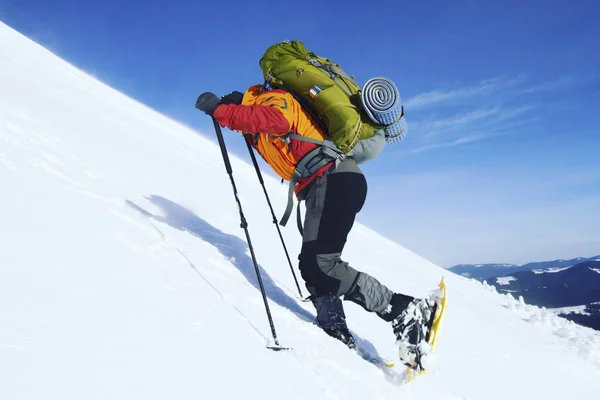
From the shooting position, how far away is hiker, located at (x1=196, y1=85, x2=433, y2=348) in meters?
4.09

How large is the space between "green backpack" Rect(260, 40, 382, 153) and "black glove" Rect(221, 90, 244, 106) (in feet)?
1.41

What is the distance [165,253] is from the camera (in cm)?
391

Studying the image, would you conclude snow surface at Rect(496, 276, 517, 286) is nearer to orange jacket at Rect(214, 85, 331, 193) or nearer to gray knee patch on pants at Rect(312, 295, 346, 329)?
Answer: gray knee patch on pants at Rect(312, 295, 346, 329)

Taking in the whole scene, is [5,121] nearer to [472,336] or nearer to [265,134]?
[265,134]

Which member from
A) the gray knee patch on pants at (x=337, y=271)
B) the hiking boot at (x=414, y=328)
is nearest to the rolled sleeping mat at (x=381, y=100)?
the gray knee patch on pants at (x=337, y=271)

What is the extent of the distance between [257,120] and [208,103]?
72 cm

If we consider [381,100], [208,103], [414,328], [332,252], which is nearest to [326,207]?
[332,252]

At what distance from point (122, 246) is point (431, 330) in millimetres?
2794

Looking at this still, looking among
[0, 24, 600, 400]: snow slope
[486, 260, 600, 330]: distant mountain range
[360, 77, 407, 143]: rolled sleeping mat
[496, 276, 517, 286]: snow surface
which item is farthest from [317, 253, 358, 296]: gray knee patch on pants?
[496, 276, 517, 286]: snow surface

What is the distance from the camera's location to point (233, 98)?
15.8ft

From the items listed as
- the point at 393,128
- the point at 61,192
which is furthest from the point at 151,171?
the point at 393,128

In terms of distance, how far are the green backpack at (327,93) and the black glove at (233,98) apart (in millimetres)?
431

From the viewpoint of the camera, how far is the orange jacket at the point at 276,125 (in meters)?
4.08

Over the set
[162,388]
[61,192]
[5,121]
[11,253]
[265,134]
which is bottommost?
[162,388]
